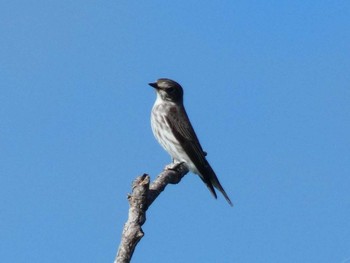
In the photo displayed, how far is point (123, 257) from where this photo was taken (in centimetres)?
539

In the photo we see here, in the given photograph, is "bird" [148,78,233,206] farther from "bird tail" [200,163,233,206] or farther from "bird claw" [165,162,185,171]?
"bird claw" [165,162,185,171]

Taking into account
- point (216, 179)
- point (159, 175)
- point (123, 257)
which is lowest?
point (123, 257)

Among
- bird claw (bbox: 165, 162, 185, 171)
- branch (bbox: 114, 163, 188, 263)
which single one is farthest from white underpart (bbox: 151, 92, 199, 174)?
branch (bbox: 114, 163, 188, 263)

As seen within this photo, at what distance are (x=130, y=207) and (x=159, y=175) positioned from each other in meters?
1.94

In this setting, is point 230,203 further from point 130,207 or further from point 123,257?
point 123,257

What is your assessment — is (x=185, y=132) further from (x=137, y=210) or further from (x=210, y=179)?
(x=137, y=210)

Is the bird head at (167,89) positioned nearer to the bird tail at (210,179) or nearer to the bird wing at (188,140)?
the bird wing at (188,140)

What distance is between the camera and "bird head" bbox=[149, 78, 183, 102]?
49.6ft

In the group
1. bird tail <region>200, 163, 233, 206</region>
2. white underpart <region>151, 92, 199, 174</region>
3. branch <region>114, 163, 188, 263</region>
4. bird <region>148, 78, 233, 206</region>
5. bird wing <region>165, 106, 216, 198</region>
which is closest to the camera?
branch <region>114, 163, 188, 263</region>

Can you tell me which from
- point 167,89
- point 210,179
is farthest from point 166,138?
point 210,179

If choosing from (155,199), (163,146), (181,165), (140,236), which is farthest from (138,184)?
(163,146)

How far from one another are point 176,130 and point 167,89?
0.86 metres

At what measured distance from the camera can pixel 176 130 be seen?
48.2ft

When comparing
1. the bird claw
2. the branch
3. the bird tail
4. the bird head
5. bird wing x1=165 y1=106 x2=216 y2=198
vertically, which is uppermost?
the bird head
